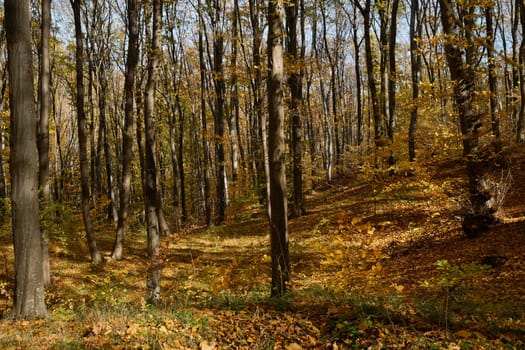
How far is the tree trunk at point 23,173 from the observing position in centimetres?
523

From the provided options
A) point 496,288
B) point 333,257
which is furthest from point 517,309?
point 333,257

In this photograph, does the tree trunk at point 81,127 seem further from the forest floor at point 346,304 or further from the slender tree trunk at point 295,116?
the slender tree trunk at point 295,116

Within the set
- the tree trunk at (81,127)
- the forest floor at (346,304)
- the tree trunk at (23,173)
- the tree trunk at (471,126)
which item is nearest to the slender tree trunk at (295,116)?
the forest floor at (346,304)

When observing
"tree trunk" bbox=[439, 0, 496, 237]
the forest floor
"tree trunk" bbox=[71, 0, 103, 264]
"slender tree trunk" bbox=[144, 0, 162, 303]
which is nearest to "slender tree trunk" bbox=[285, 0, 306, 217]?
the forest floor

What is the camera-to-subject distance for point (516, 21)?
1802 centimetres

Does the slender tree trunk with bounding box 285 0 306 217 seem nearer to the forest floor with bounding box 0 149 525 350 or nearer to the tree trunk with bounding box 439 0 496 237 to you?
the forest floor with bounding box 0 149 525 350

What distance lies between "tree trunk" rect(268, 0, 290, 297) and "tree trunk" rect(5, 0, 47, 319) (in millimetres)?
3458

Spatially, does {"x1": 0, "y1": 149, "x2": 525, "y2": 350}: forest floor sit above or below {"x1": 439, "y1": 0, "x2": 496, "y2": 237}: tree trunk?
below

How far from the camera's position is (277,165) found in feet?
19.0

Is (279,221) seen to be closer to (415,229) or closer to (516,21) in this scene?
(415,229)

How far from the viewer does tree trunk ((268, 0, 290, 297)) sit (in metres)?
5.67

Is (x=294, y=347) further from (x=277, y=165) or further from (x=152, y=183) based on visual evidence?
(x=152, y=183)

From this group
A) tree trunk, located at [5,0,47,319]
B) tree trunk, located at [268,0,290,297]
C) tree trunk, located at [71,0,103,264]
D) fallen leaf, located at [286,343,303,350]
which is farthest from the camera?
tree trunk, located at [71,0,103,264]

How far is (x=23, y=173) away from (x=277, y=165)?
3730mm
